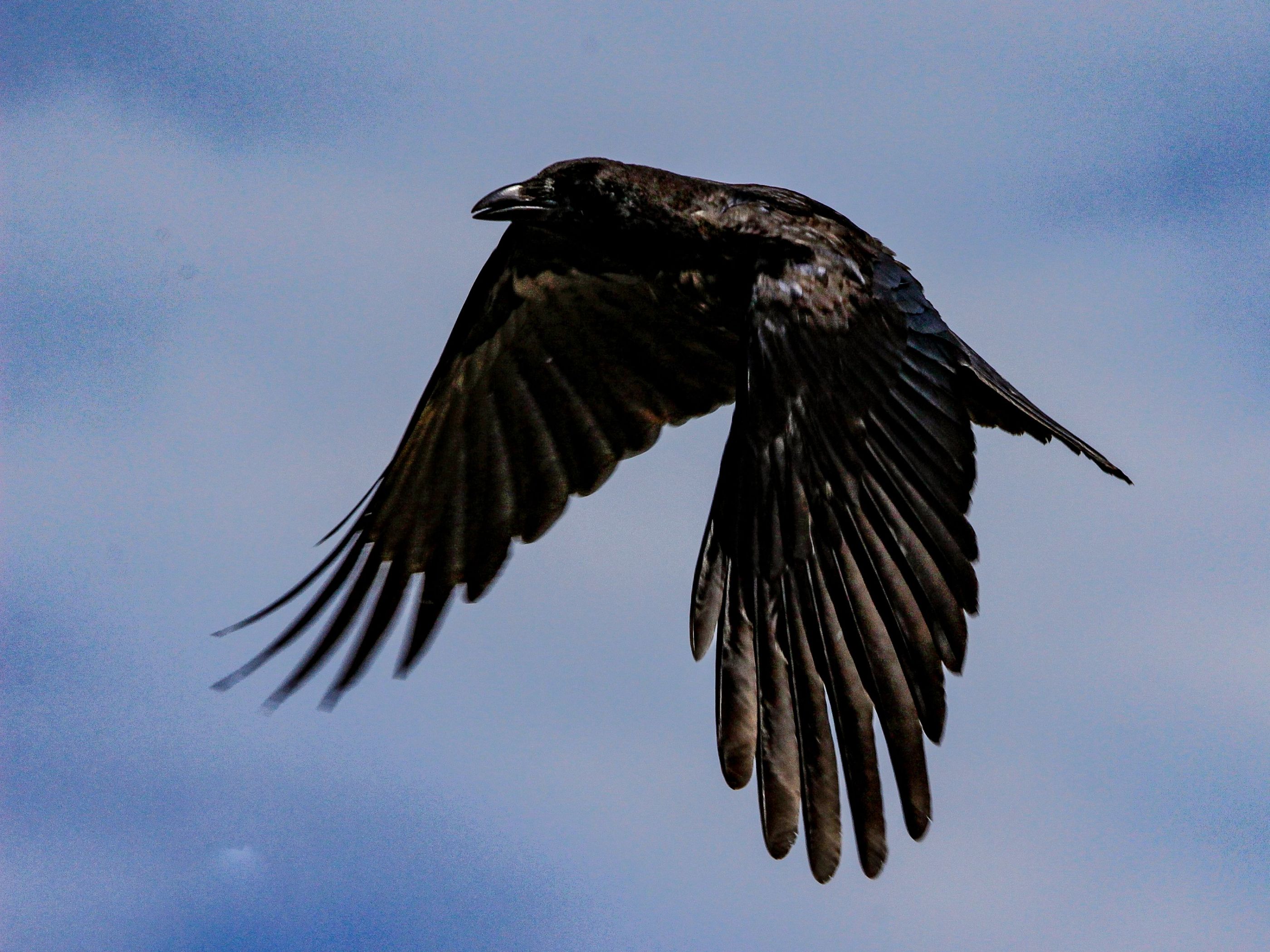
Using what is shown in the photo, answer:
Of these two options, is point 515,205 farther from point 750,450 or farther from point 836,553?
point 836,553

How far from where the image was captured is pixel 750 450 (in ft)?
22.6

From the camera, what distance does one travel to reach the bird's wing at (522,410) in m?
8.59

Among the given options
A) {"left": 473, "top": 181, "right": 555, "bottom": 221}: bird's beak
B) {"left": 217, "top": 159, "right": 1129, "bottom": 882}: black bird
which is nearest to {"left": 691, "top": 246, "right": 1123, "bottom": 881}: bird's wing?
{"left": 217, "top": 159, "right": 1129, "bottom": 882}: black bird

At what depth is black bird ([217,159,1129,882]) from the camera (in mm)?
6496

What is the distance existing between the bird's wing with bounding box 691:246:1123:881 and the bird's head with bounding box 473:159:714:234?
3.01 ft

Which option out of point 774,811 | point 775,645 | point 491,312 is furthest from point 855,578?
point 491,312

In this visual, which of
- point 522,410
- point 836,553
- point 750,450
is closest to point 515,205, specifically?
point 522,410

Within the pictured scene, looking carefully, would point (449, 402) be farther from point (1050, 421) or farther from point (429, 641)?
point (1050, 421)

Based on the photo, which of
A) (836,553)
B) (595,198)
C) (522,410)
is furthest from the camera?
(522,410)

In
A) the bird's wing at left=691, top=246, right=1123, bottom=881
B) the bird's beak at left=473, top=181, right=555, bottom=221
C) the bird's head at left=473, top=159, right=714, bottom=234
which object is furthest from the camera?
the bird's beak at left=473, top=181, right=555, bottom=221

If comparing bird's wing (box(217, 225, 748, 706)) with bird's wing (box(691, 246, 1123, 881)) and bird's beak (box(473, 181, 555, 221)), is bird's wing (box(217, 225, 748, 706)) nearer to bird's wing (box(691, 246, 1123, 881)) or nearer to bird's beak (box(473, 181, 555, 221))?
bird's beak (box(473, 181, 555, 221))

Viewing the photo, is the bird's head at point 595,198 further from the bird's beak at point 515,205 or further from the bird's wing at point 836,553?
the bird's wing at point 836,553

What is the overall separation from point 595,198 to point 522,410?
1.46 metres

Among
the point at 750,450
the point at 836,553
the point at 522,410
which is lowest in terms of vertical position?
the point at 836,553
